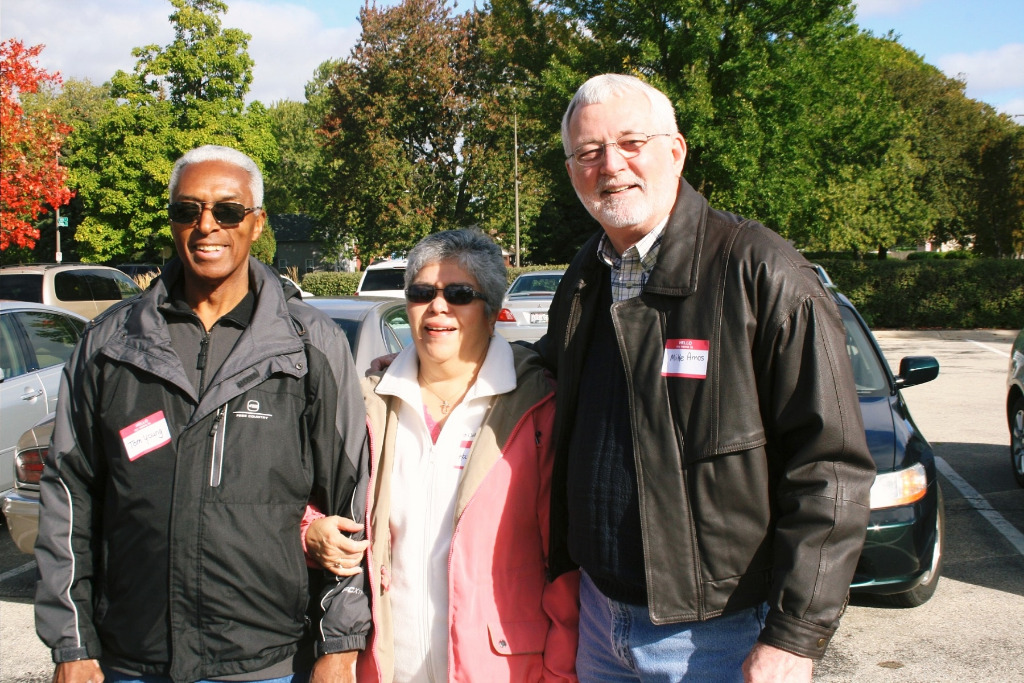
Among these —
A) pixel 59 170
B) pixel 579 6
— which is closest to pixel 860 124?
pixel 579 6

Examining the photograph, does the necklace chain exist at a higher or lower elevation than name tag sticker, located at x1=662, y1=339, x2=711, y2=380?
lower

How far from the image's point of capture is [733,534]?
6.00 ft

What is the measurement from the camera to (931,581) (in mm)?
4578

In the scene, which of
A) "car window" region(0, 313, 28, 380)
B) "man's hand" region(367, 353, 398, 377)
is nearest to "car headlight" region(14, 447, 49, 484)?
"car window" region(0, 313, 28, 380)

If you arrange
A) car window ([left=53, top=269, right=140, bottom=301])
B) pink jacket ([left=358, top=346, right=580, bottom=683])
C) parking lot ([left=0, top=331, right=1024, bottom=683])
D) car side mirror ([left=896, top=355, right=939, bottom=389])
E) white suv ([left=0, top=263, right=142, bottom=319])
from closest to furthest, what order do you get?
1. pink jacket ([left=358, top=346, right=580, bottom=683])
2. parking lot ([left=0, top=331, right=1024, bottom=683])
3. car side mirror ([left=896, top=355, right=939, bottom=389])
4. white suv ([left=0, top=263, right=142, bottom=319])
5. car window ([left=53, top=269, right=140, bottom=301])

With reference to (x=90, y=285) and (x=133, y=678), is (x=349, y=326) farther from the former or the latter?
(x=90, y=285)

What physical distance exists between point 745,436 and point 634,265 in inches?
21.2

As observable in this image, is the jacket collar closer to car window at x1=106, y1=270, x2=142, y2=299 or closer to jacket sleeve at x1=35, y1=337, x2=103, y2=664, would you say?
jacket sleeve at x1=35, y1=337, x2=103, y2=664

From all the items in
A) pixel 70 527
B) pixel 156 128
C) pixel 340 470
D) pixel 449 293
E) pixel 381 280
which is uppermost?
pixel 156 128

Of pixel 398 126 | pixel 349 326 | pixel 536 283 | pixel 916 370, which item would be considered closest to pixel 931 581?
pixel 916 370

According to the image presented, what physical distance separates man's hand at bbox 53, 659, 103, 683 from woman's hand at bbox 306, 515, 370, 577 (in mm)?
567

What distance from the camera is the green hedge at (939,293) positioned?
72.7 feet

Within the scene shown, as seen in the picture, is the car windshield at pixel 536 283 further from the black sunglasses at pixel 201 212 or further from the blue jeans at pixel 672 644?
the blue jeans at pixel 672 644

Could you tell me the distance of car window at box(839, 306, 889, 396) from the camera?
510 cm
